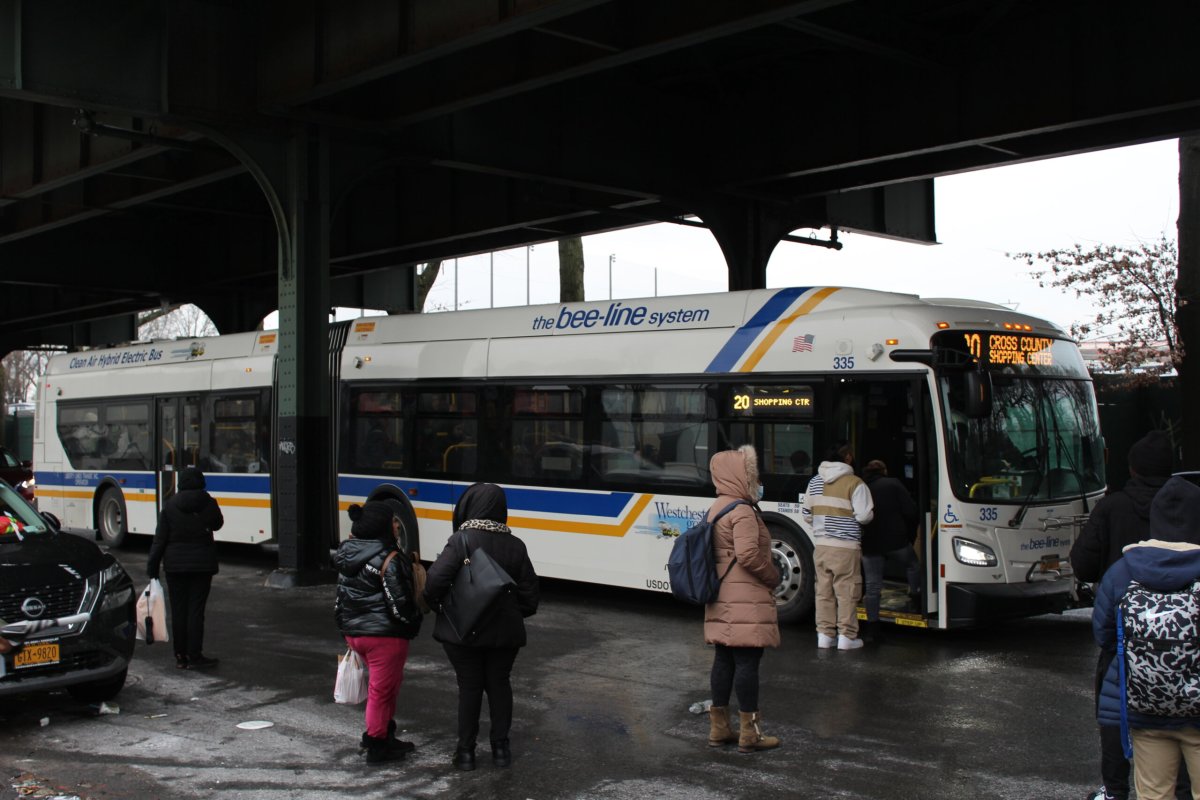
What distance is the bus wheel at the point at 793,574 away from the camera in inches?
448

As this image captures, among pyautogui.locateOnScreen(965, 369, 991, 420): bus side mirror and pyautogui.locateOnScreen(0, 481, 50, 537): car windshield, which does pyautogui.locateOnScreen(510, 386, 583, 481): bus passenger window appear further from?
pyautogui.locateOnScreen(0, 481, 50, 537): car windshield

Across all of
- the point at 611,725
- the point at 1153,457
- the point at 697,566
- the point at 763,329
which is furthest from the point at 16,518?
the point at 1153,457

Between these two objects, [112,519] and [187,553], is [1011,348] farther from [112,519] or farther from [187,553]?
[112,519]

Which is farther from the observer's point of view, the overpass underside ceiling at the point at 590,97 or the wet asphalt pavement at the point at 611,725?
the overpass underside ceiling at the point at 590,97

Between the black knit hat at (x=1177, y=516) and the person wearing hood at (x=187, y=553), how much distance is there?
693 cm

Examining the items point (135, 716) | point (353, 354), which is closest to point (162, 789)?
point (135, 716)

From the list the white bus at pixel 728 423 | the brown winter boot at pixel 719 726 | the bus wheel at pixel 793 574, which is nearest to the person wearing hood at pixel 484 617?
the brown winter boot at pixel 719 726

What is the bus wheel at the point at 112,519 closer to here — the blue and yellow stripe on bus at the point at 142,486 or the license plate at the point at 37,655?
the blue and yellow stripe on bus at the point at 142,486

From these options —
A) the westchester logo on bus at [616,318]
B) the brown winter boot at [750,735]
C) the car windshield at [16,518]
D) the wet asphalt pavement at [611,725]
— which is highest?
the westchester logo on bus at [616,318]

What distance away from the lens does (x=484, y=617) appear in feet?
21.1

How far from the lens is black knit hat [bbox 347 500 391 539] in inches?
271

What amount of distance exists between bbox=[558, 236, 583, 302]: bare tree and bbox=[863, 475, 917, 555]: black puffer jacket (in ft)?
65.1

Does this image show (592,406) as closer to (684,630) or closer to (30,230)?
(684,630)

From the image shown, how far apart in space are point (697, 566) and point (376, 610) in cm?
185
